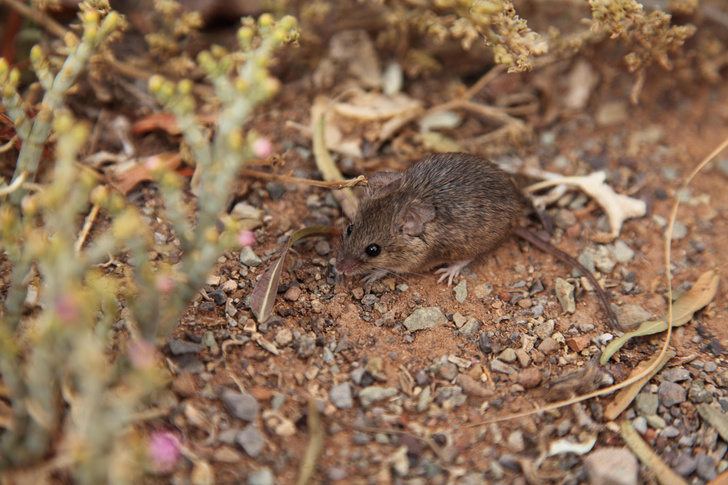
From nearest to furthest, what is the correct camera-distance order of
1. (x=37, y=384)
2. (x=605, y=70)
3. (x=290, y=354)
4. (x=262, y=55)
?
(x=37, y=384)
(x=262, y=55)
(x=290, y=354)
(x=605, y=70)

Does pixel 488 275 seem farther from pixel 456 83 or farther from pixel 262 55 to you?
pixel 262 55

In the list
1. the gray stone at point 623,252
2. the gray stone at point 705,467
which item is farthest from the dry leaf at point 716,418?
the gray stone at point 623,252

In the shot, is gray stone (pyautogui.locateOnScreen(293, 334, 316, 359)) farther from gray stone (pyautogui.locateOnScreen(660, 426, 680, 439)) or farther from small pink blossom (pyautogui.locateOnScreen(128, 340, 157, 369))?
gray stone (pyautogui.locateOnScreen(660, 426, 680, 439))

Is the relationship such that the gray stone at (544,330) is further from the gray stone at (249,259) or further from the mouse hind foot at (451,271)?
the gray stone at (249,259)

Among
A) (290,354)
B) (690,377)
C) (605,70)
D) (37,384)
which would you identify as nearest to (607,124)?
(605,70)

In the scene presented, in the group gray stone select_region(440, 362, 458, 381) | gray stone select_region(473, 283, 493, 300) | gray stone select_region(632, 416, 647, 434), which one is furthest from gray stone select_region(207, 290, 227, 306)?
gray stone select_region(632, 416, 647, 434)
